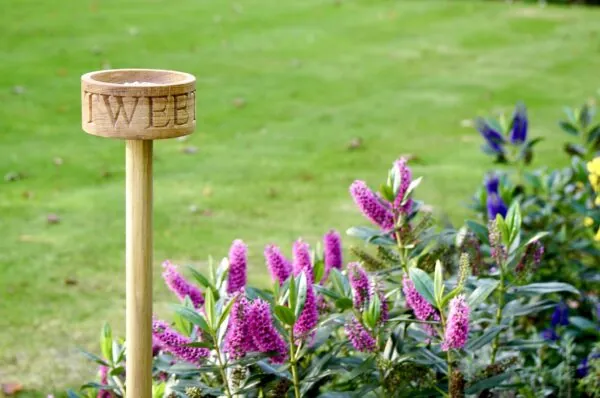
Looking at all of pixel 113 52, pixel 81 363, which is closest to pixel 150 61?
pixel 113 52

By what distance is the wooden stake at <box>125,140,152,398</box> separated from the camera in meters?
2.46

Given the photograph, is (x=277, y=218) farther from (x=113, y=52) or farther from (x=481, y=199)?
(x=113, y=52)

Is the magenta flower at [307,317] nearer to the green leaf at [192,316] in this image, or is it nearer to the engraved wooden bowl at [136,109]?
the green leaf at [192,316]

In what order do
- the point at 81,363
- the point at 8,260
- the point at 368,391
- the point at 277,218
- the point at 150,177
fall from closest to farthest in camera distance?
1. the point at 150,177
2. the point at 368,391
3. the point at 81,363
4. the point at 8,260
5. the point at 277,218

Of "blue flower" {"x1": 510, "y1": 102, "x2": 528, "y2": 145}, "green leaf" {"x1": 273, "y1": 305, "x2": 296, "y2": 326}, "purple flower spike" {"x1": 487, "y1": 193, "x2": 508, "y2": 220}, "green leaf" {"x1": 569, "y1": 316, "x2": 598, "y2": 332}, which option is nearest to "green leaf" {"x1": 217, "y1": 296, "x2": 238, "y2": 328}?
"green leaf" {"x1": 273, "y1": 305, "x2": 296, "y2": 326}

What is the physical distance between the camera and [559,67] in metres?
11.4

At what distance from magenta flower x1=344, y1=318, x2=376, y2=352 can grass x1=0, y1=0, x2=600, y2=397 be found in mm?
1822

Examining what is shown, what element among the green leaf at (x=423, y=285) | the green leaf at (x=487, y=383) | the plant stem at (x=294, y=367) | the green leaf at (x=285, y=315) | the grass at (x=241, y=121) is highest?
the green leaf at (x=423, y=285)

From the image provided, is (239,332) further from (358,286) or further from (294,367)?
(358,286)

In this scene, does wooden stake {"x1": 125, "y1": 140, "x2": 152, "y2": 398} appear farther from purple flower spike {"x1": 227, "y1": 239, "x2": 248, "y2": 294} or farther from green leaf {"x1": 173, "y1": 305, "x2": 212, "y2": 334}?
purple flower spike {"x1": 227, "y1": 239, "x2": 248, "y2": 294}

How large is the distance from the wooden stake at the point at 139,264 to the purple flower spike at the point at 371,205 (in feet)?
2.38

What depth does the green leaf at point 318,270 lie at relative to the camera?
3.18 metres

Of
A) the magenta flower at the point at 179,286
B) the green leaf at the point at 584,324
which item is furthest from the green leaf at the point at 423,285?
the green leaf at the point at 584,324

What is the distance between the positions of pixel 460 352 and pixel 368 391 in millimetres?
277
